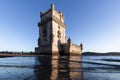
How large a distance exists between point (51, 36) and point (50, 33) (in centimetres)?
218

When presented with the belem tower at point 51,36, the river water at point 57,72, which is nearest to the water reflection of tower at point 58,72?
the river water at point 57,72

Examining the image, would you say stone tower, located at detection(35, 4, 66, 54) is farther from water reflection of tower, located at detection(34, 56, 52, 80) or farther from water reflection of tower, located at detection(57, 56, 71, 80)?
water reflection of tower, located at detection(34, 56, 52, 80)

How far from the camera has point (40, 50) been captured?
264 ft

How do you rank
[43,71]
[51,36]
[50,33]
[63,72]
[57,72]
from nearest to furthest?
[57,72]
[63,72]
[43,71]
[51,36]
[50,33]

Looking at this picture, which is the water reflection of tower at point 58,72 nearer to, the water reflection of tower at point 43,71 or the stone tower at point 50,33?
the water reflection of tower at point 43,71

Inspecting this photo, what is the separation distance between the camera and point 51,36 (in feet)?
234

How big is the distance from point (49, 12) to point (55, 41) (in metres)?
14.1

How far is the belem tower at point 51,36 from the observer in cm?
7164

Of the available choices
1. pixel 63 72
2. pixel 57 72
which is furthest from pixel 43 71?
pixel 63 72

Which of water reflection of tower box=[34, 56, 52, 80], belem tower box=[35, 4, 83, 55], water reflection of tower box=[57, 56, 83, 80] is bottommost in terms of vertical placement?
water reflection of tower box=[57, 56, 83, 80]

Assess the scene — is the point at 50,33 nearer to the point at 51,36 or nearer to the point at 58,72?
the point at 51,36

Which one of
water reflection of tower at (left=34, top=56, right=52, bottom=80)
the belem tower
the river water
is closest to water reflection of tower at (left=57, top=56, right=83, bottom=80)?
the river water

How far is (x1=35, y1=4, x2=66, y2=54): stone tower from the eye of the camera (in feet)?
235

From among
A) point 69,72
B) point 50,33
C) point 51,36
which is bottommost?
point 69,72
